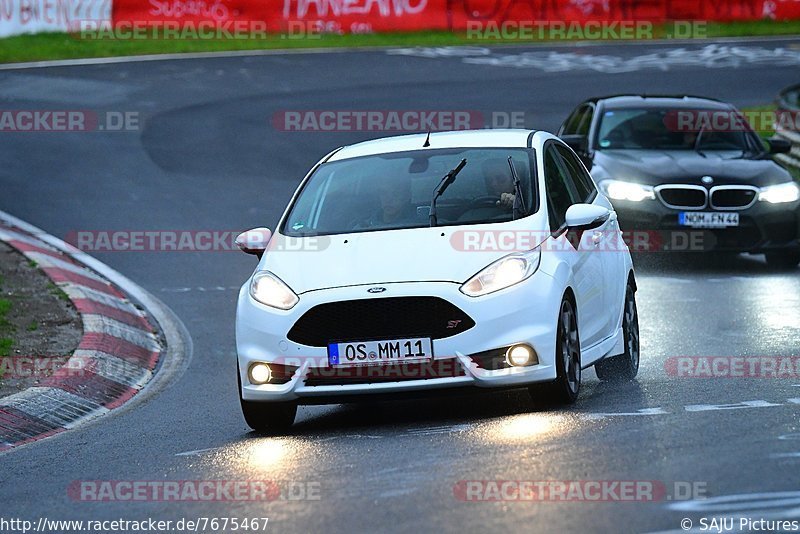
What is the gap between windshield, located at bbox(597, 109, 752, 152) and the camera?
17016 mm

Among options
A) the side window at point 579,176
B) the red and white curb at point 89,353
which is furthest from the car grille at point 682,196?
the side window at point 579,176

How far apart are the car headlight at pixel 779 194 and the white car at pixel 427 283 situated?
6420 mm

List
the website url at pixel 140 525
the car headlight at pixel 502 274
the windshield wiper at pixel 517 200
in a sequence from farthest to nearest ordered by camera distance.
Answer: the windshield wiper at pixel 517 200 → the car headlight at pixel 502 274 → the website url at pixel 140 525

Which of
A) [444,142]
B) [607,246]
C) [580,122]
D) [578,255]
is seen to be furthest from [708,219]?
[578,255]

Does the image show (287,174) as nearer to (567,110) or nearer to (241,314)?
(567,110)

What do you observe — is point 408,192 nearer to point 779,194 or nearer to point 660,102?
point 779,194

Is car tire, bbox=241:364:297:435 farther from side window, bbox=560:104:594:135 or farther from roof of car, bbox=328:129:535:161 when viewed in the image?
side window, bbox=560:104:594:135

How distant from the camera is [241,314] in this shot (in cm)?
898

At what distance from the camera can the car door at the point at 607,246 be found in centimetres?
999

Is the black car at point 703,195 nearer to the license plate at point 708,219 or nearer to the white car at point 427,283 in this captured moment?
the license plate at point 708,219

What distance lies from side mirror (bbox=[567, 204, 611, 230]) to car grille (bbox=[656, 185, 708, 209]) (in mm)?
6682

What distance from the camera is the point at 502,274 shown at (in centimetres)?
868

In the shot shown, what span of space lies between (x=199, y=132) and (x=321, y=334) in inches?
644

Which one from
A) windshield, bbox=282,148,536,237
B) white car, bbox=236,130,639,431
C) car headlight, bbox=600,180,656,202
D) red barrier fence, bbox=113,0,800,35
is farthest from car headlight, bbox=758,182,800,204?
red barrier fence, bbox=113,0,800,35
